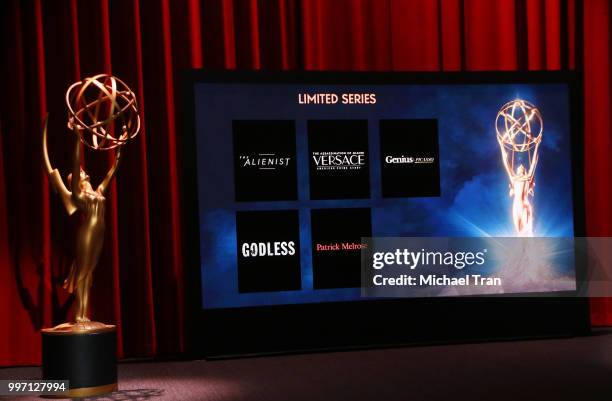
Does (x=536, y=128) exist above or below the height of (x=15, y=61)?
below

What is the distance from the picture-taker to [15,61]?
5.44 meters

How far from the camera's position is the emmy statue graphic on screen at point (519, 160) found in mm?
5480

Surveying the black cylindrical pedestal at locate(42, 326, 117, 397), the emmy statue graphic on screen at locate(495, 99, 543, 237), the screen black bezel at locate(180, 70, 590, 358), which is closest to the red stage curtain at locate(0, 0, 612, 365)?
the screen black bezel at locate(180, 70, 590, 358)

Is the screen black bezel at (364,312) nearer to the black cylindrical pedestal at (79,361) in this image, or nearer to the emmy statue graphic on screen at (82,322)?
the emmy statue graphic on screen at (82,322)

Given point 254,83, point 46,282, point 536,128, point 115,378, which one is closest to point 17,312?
point 46,282

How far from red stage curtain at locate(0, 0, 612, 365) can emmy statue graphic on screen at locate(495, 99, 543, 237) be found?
2.79 ft

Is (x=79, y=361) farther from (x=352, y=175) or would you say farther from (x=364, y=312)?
(x=352, y=175)

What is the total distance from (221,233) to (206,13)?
1.56m

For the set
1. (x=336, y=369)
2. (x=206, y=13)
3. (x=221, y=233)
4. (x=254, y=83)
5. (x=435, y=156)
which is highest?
(x=206, y=13)

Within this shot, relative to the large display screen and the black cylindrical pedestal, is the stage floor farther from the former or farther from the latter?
the large display screen

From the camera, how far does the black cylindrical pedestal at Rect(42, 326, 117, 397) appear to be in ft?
14.0

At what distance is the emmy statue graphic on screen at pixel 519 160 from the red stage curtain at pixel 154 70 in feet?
2.79

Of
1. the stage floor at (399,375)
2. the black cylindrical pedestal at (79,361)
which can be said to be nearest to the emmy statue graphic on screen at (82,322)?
the black cylindrical pedestal at (79,361)

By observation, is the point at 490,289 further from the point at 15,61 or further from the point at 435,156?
the point at 15,61
